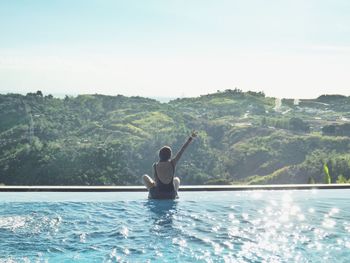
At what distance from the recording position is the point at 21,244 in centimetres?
614

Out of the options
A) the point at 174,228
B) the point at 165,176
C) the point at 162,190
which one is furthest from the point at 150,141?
the point at 174,228

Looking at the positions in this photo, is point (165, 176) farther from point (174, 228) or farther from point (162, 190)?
point (174, 228)

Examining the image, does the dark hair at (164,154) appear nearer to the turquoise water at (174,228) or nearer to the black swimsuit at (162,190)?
the black swimsuit at (162,190)

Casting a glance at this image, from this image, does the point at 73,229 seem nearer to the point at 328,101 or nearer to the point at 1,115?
the point at 1,115

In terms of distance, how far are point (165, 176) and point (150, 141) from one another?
5326 centimetres

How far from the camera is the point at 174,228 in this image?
7.10m

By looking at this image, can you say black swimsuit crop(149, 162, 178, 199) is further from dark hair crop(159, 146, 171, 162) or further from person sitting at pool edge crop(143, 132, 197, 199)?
dark hair crop(159, 146, 171, 162)

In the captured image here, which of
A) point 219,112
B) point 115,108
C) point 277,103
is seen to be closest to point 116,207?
point 115,108

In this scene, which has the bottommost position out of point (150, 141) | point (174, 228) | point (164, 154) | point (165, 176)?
point (174, 228)

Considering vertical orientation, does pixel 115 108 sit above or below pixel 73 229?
above

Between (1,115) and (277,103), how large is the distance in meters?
65.0

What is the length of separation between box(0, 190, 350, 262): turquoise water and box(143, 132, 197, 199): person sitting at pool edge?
0.19m

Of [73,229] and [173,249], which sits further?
[73,229]

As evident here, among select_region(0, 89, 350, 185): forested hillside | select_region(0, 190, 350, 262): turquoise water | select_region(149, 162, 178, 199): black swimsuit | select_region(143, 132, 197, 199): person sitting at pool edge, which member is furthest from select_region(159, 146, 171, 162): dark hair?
select_region(0, 89, 350, 185): forested hillside
